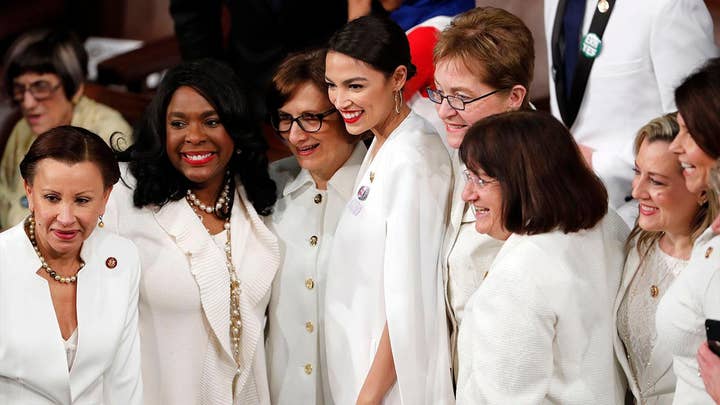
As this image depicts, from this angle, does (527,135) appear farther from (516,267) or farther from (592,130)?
(592,130)

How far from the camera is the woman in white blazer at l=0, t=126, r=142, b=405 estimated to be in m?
3.17

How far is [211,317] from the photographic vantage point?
3627 mm

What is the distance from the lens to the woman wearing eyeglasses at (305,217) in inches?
147

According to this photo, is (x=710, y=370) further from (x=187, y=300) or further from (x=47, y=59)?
(x=47, y=59)

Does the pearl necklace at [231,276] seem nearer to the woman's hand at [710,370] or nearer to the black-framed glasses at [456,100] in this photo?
the black-framed glasses at [456,100]

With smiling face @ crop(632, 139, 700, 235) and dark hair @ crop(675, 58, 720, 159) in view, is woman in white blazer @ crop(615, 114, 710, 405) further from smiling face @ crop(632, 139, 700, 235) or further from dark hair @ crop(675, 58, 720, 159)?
dark hair @ crop(675, 58, 720, 159)

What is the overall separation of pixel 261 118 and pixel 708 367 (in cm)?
176

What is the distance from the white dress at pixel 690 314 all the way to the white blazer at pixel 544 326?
6.7 inches

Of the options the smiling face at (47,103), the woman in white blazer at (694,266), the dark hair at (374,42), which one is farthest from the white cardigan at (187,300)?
the smiling face at (47,103)

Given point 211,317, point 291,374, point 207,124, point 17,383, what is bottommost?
point 291,374

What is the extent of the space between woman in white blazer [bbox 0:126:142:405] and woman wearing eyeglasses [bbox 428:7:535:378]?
35.8 inches

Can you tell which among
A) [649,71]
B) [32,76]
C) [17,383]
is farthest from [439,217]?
[32,76]

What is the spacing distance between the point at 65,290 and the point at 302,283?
0.80 m

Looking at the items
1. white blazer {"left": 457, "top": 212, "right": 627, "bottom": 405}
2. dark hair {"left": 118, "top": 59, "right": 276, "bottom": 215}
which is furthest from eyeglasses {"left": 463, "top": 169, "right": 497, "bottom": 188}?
dark hair {"left": 118, "top": 59, "right": 276, "bottom": 215}
